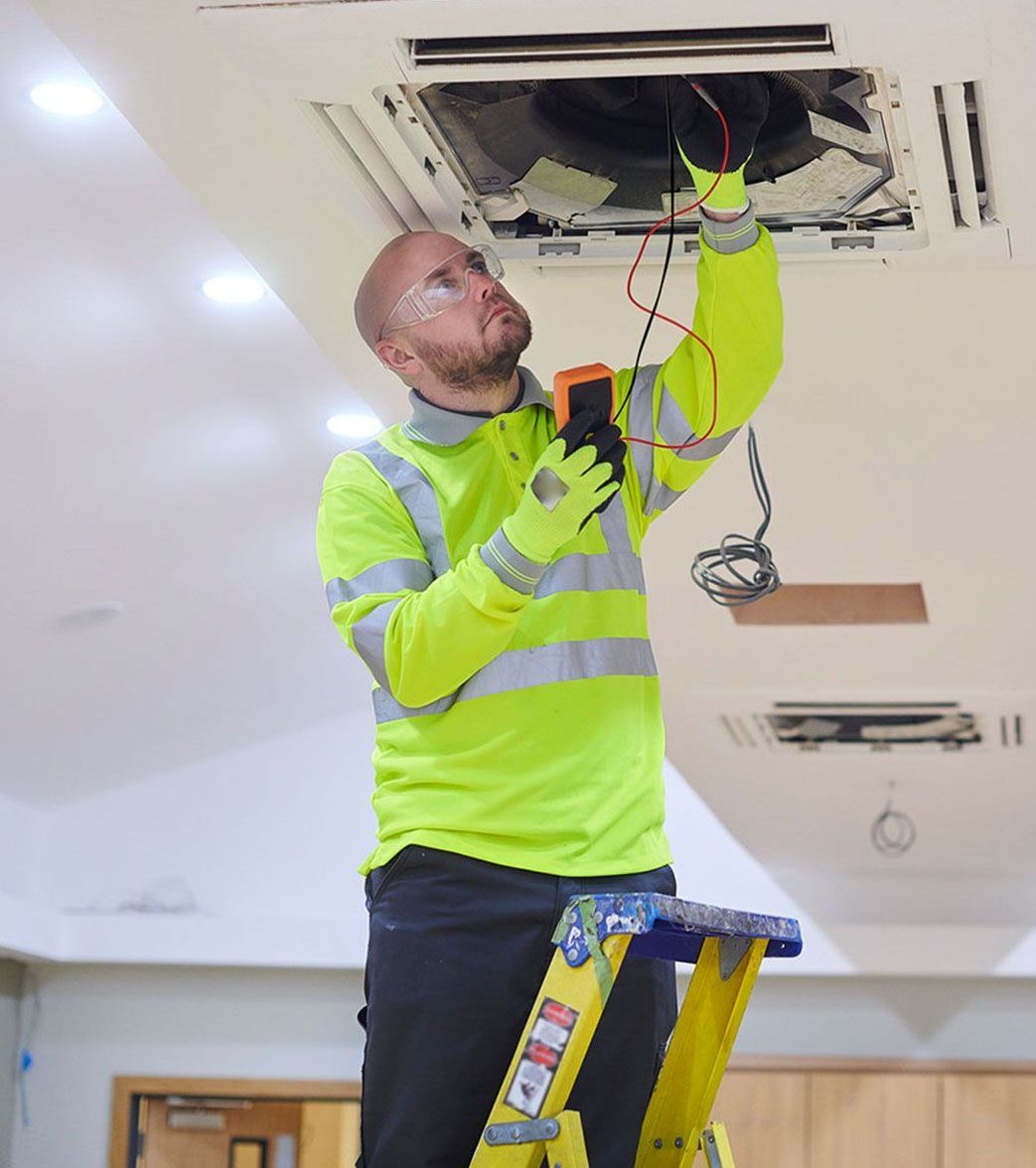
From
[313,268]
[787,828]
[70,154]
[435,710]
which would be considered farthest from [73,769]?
[435,710]

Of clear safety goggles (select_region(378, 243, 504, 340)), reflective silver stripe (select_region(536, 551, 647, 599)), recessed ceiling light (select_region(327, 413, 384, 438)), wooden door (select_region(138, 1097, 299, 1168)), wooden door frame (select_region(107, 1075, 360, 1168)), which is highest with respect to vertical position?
recessed ceiling light (select_region(327, 413, 384, 438))

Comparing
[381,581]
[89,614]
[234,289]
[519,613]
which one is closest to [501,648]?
[519,613]

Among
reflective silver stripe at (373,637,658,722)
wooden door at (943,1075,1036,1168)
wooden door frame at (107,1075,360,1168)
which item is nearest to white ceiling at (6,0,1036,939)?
reflective silver stripe at (373,637,658,722)

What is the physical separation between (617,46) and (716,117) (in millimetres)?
116

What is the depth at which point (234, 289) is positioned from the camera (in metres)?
3.49

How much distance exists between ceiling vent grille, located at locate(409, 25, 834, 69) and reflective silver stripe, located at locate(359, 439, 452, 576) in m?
0.37

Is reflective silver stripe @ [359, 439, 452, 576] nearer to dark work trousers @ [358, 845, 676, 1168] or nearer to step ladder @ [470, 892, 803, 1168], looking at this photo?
dark work trousers @ [358, 845, 676, 1168]

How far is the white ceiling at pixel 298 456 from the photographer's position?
1.92 metres

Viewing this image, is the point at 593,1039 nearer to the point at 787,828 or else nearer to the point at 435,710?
the point at 435,710

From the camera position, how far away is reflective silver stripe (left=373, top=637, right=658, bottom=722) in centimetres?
153

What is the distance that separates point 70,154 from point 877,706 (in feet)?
7.60

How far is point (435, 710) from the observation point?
1.53m

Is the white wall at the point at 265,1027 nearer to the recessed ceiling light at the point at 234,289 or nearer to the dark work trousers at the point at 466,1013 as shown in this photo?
the recessed ceiling light at the point at 234,289

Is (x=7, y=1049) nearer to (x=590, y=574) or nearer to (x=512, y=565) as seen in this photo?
(x=590, y=574)
